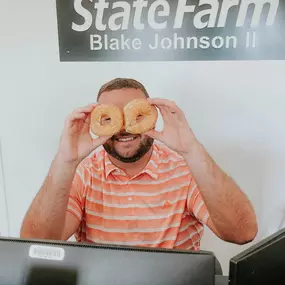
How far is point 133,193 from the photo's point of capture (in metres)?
1.52

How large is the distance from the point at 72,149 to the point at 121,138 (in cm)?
19

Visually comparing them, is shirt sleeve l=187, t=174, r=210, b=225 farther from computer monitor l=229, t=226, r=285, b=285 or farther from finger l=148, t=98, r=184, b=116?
computer monitor l=229, t=226, r=285, b=285

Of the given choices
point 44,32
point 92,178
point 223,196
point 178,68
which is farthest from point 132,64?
point 223,196

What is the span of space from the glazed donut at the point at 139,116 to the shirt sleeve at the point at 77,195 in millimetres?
266

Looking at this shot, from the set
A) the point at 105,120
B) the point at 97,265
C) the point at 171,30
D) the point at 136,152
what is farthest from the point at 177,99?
the point at 97,265

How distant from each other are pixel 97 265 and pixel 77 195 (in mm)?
759

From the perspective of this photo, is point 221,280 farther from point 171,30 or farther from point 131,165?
point 171,30

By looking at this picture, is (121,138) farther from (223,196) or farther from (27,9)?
(27,9)

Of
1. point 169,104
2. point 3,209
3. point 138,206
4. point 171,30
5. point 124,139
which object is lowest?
point 3,209

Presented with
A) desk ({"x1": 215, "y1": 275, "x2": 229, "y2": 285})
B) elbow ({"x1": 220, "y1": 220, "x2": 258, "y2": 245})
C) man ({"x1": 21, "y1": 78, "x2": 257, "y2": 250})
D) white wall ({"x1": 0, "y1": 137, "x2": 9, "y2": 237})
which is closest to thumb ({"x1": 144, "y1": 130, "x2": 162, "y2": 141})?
man ({"x1": 21, "y1": 78, "x2": 257, "y2": 250})

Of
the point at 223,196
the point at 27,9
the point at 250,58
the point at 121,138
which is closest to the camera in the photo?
the point at 223,196

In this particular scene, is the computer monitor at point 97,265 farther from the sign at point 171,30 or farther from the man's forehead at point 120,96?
the sign at point 171,30

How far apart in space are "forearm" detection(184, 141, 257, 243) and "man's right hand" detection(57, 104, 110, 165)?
0.30 metres

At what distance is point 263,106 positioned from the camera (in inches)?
69.3
